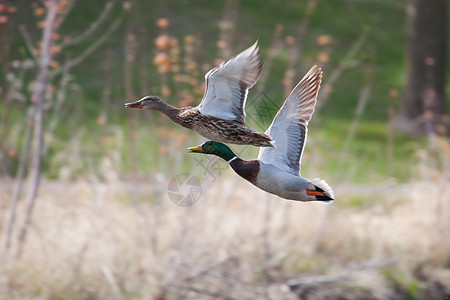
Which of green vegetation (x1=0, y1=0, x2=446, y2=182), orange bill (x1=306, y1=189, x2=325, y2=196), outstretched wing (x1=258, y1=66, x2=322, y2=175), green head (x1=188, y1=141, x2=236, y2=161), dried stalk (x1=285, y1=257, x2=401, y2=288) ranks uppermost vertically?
green vegetation (x1=0, y1=0, x2=446, y2=182)

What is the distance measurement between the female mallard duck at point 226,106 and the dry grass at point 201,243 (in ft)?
11.0

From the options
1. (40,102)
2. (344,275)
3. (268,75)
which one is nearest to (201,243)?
(344,275)

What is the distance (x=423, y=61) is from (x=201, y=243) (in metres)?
5.81

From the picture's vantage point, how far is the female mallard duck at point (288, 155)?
1.36 meters

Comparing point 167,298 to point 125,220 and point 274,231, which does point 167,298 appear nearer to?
point 125,220

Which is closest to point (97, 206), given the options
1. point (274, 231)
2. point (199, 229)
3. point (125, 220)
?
point (125, 220)

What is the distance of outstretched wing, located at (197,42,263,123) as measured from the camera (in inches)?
57.0

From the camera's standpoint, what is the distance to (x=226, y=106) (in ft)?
4.84

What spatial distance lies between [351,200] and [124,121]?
3.52 metres

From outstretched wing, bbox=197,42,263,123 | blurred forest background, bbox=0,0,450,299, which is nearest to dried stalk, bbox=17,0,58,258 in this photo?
blurred forest background, bbox=0,0,450,299

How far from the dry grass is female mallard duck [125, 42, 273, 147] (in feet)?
11.0

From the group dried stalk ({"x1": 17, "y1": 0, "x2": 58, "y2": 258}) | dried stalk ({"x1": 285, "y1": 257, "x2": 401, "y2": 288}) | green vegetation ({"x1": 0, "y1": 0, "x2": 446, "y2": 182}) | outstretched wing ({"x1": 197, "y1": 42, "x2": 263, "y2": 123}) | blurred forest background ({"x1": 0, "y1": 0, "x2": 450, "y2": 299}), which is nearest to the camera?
outstretched wing ({"x1": 197, "y1": 42, "x2": 263, "y2": 123})

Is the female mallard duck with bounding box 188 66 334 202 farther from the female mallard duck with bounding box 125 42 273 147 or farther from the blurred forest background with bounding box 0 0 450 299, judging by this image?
the blurred forest background with bounding box 0 0 450 299

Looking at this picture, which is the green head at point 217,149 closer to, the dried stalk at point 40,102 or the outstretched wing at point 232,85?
the outstretched wing at point 232,85
